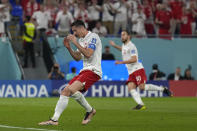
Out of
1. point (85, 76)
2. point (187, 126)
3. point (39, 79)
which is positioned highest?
point (85, 76)

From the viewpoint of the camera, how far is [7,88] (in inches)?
1044

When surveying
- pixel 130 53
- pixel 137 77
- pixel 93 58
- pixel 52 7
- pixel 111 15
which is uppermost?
pixel 93 58

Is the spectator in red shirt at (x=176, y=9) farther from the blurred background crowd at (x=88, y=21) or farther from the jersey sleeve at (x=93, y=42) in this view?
the jersey sleeve at (x=93, y=42)

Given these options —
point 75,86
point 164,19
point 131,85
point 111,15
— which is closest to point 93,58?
point 75,86

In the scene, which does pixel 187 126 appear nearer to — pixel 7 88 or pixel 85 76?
pixel 85 76

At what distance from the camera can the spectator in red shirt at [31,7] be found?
1091 inches

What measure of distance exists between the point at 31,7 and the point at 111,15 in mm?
3902

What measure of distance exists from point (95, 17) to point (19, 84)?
5.02m

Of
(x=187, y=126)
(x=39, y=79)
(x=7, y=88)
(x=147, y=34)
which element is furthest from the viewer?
(x=147, y=34)

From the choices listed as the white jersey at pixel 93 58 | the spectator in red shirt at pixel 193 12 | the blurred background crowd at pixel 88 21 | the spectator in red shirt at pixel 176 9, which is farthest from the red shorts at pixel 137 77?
the spectator in red shirt at pixel 193 12

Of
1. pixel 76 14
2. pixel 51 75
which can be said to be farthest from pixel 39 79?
pixel 76 14

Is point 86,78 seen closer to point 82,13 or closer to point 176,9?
point 82,13

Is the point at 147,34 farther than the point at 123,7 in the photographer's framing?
Yes

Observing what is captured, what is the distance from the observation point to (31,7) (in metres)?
27.7
